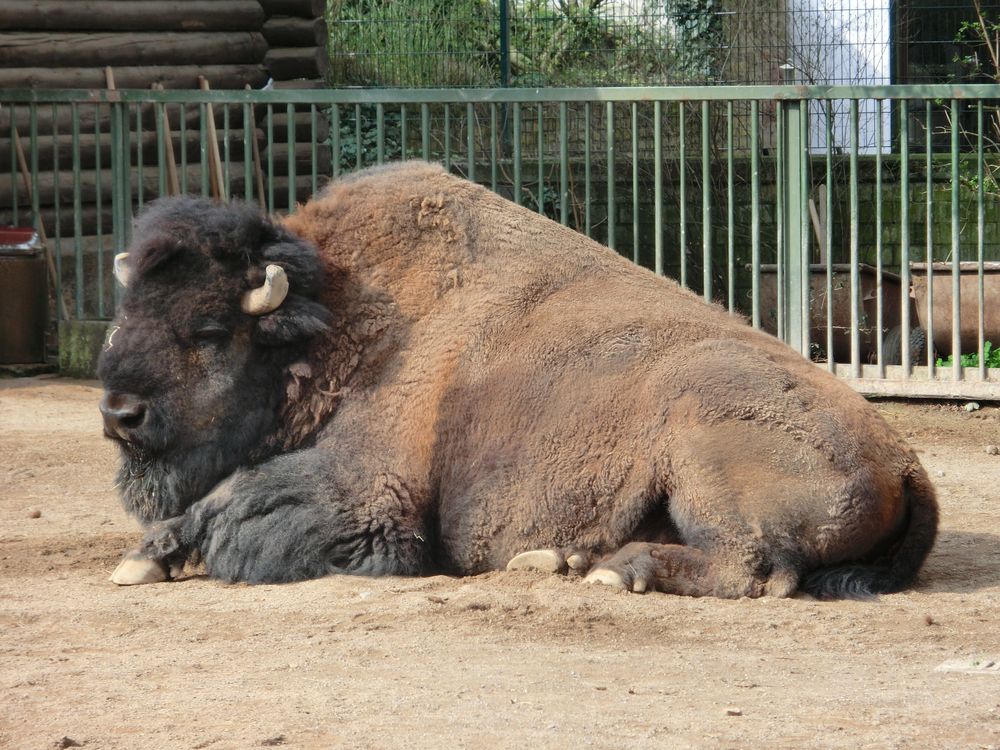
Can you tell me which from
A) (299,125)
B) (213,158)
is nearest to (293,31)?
(299,125)

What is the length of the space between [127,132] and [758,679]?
8926 millimetres

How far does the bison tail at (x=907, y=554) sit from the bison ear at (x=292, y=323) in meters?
2.05

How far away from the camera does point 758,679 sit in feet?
12.9

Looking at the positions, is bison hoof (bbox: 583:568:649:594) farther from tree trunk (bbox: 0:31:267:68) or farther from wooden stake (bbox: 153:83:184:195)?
tree trunk (bbox: 0:31:267:68)

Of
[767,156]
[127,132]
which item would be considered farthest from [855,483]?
[767,156]

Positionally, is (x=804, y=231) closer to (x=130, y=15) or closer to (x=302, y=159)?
(x=302, y=159)

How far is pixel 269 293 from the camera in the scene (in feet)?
17.6

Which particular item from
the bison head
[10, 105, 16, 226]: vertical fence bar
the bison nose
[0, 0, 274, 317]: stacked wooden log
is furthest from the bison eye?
[0, 0, 274, 317]: stacked wooden log

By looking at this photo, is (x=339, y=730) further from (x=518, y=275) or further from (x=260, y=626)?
(x=518, y=275)

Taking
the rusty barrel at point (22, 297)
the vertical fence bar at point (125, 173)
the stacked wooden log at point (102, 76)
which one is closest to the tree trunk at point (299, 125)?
the stacked wooden log at point (102, 76)

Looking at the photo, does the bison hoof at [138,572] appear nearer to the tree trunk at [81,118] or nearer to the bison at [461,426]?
the bison at [461,426]

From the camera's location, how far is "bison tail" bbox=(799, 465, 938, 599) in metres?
5.12

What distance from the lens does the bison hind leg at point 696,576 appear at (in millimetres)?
4984

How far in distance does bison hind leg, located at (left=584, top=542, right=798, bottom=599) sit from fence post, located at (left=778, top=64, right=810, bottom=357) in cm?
500
